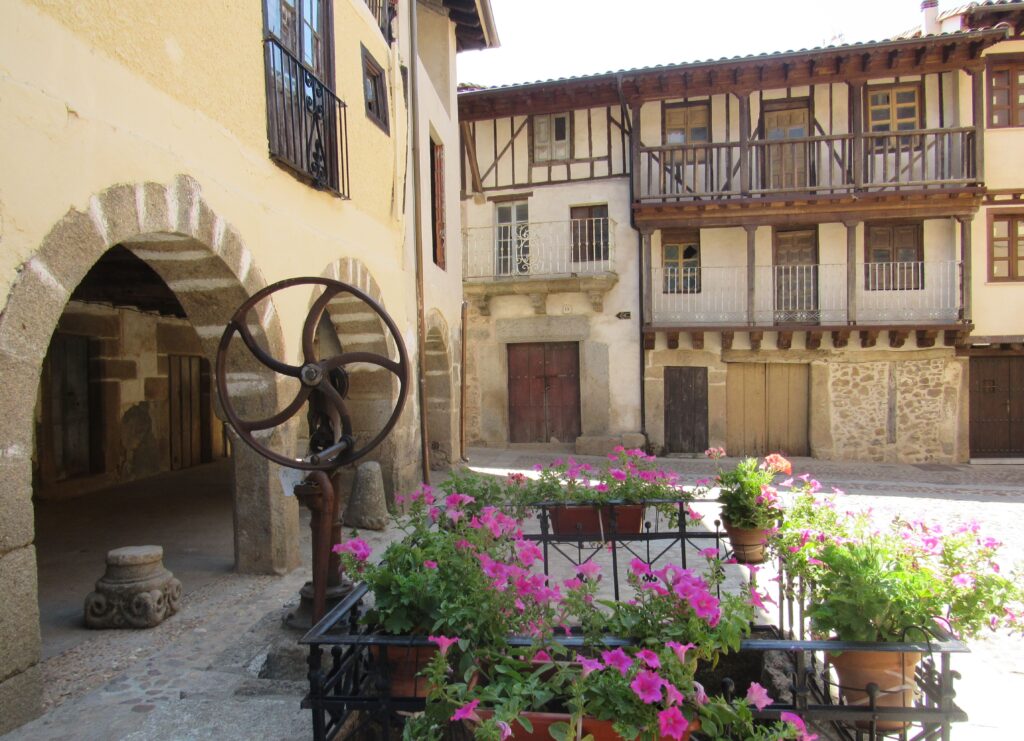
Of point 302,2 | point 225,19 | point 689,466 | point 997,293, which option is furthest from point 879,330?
point 225,19

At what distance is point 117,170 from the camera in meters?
3.49

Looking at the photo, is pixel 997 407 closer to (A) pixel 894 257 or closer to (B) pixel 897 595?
(A) pixel 894 257

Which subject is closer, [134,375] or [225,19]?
[225,19]

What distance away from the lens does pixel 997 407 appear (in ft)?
43.2

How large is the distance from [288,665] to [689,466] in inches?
399

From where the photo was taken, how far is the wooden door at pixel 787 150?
13.0 meters

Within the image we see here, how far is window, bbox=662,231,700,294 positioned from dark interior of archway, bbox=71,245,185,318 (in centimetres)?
888

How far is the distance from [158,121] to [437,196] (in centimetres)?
693

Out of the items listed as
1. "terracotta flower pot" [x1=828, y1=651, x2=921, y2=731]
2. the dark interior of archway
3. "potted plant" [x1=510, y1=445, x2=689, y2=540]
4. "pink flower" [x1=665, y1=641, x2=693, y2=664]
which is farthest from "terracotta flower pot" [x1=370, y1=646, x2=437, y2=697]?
the dark interior of archway

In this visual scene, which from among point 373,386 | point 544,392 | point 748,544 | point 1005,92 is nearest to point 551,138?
point 544,392

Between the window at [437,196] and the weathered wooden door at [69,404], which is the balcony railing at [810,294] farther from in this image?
the weathered wooden door at [69,404]

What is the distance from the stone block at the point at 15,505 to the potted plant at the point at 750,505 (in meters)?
3.77

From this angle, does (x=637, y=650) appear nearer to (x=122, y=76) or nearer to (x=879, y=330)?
(x=122, y=76)

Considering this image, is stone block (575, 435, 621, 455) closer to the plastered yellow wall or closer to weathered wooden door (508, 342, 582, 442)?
weathered wooden door (508, 342, 582, 442)
